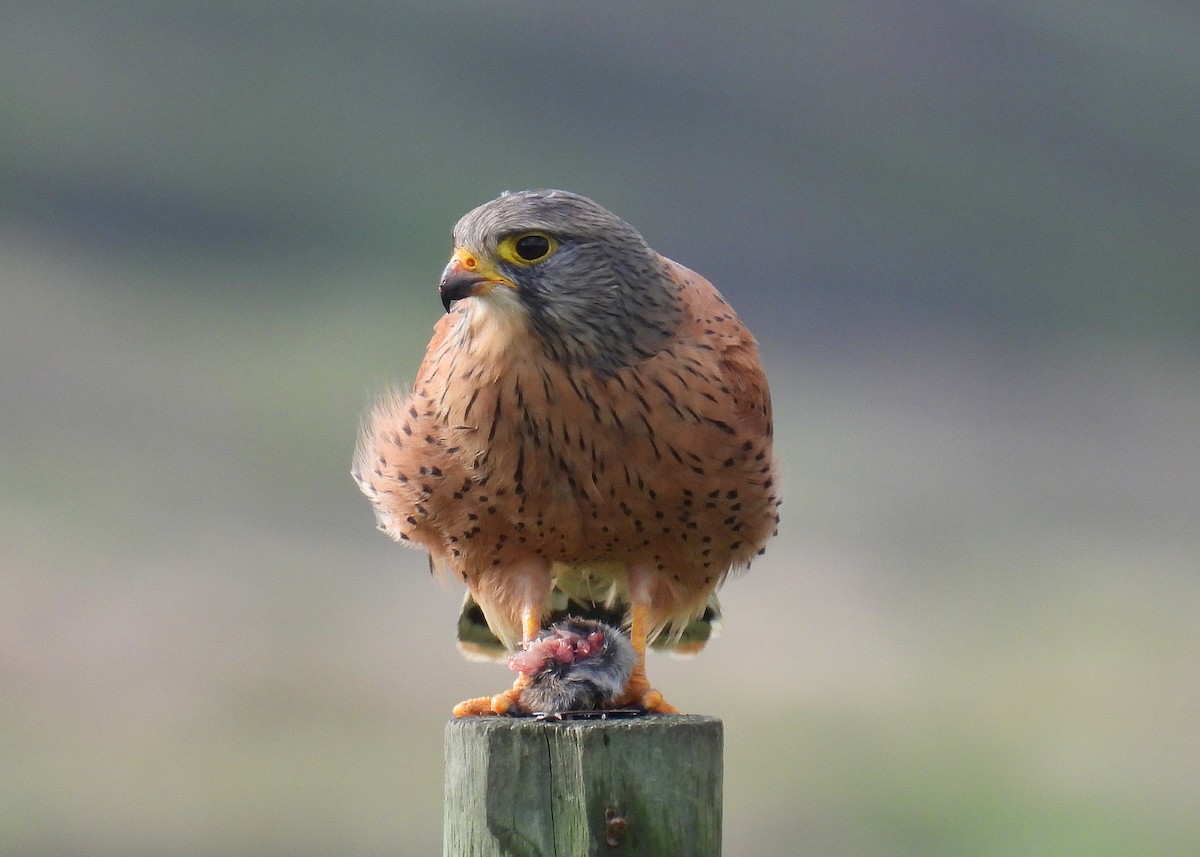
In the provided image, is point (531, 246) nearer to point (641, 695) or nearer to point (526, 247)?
point (526, 247)

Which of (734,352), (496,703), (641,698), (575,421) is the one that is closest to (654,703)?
(641,698)

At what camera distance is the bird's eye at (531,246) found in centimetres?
298

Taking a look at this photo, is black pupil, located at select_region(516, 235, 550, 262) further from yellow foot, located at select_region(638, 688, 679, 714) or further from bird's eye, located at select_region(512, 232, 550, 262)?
yellow foot, located at select_region(638, 688, 679, 714)

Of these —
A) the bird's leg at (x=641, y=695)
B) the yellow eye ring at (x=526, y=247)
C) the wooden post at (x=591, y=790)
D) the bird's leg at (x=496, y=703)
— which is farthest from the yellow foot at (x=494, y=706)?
the yellow eye ring at (x=526, y=247)

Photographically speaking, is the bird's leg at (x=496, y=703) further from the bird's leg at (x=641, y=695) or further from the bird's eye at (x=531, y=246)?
the bird's eye at (x=531, y=246)

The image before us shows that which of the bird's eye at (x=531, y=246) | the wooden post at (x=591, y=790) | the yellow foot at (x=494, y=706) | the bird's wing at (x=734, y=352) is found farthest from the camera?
the bird's wing at (x=734, y=352)

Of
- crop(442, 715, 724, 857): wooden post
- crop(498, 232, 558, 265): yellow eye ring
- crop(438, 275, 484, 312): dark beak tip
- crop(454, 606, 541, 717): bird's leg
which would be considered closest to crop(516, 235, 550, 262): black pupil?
crop(498, 232, 558, 265): yellow eye ring

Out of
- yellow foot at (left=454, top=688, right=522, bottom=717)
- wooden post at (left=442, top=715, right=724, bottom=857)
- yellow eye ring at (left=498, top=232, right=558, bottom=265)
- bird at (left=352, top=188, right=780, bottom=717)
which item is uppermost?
yellow eye ring at (left=498, top=232, right=558, bottom=265)

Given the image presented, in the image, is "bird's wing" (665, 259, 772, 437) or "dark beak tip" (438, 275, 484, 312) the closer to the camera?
"dark beak tip" (438, 275, 484, 312)

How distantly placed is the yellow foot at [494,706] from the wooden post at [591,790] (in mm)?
457

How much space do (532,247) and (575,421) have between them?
15.4 inches

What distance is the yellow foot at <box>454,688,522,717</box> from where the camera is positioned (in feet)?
9.44

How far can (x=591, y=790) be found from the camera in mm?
2334

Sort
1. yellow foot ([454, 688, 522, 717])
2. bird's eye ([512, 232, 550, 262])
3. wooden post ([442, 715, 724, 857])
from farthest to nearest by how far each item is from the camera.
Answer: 1. bird's eye ([512, 232, 550, 262])
2. yellow foot ([454, 688, 522, 717])
3. wooden post ([442, 715, 724, 857])
